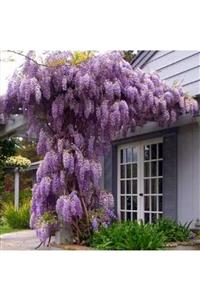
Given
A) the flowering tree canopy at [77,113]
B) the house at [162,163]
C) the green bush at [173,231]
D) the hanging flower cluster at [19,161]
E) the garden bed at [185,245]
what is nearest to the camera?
the garden bed at [185,245]

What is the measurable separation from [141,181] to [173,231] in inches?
57.3

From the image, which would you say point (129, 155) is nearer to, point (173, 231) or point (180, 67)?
point (180, 67)

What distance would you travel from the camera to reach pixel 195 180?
24.5ft

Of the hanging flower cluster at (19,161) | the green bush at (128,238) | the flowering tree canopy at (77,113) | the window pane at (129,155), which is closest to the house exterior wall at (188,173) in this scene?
the flowering tree canopy at (77,113)

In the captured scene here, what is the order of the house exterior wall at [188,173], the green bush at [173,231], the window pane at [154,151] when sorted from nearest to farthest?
the green bush at [173,231] → the house exterior wall at [188,173] → the window pane at [154,151]

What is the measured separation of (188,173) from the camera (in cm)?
760

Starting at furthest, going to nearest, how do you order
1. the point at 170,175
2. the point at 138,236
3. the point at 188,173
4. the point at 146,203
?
the point at 146,203 → the point at 170,175 → the point at 188,173 → the point at 138,236

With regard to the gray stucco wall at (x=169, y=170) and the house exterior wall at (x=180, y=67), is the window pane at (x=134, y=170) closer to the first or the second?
the gray stucco wall at (x=169, y=170)

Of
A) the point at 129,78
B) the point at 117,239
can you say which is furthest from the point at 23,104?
the point at 117,239

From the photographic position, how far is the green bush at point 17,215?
877 centimetres

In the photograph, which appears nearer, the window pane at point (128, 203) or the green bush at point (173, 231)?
the green bush at point (173, 231)

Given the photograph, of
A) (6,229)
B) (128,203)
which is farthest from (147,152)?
(6,229)
